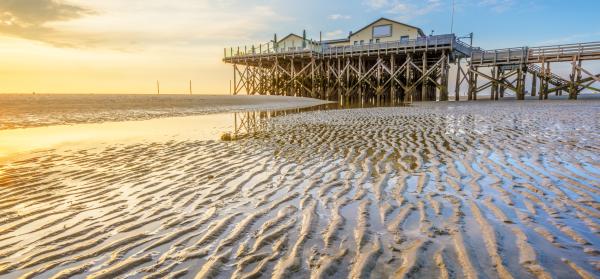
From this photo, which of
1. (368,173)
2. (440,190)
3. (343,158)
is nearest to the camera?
(440,190)

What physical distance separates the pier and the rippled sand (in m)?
25.2

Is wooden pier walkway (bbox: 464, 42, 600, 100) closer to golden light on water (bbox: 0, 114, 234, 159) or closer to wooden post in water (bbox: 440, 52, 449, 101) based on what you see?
wooden post in water (bbox: 440, 52, 449, 101)

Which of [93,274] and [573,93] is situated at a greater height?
[573,93]

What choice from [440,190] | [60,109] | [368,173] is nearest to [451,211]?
[440,190]

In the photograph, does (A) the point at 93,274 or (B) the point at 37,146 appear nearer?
(A) the point at 93,274

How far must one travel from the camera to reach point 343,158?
6.52 meters

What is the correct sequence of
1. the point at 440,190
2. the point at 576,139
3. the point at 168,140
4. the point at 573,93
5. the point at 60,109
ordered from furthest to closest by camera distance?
the point at 573,93
the point at 60,109
the point at 168,140
the point at 576,139
the point at 440,190

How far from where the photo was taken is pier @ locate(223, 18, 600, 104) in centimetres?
2872

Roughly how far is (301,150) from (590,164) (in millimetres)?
4928

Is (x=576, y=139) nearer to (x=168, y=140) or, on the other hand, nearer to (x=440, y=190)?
(x=440, y=190)

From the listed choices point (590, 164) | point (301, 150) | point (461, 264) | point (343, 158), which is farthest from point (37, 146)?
point (590, 164)

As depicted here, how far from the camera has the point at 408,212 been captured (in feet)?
12.1

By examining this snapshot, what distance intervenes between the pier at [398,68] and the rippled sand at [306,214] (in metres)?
25.2

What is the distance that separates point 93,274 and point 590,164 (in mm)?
6860
